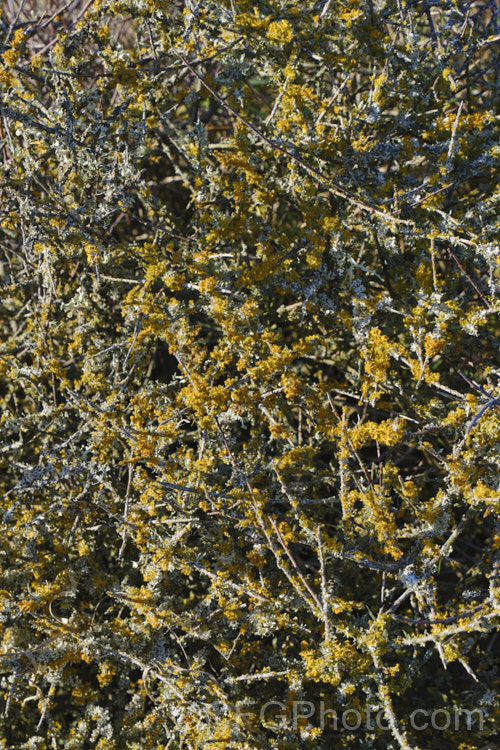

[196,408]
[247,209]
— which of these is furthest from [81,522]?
[247,209]

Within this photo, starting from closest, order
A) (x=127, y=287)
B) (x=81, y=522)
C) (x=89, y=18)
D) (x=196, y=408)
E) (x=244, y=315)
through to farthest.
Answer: (x=196, y=408) < (x=244, y=315) < (x=89, y=18) < (x=81, y=522) < (x=127, y=287)

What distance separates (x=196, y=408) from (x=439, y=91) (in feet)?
5.20

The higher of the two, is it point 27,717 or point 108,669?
point 108,669

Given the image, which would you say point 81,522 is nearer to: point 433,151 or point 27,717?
point 27,717

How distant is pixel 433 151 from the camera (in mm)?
2342

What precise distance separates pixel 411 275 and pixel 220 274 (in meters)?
0.81

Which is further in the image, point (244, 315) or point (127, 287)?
point (127, 287)

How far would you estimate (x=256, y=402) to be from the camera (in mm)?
2113

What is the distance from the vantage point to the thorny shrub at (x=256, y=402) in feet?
6.72

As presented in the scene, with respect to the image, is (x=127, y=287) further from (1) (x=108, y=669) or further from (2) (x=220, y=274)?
(1) (x=108, y=669)

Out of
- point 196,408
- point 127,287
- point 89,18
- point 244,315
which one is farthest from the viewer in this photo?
point 127,287

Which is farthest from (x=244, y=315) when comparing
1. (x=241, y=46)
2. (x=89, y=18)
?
(x=89, y=18)

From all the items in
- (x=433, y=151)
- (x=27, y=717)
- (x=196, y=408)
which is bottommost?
(x=27, y=717)

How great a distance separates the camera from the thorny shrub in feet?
6.72
